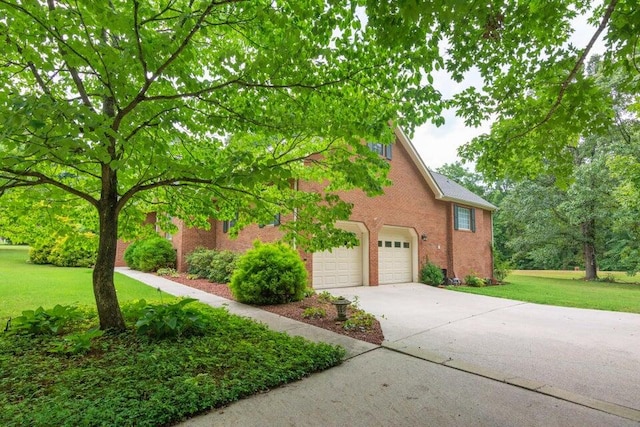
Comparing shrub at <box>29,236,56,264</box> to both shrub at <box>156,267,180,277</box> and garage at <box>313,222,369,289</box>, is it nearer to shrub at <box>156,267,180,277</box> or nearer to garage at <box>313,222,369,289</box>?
shrub at <box>156,267,180,277</box>

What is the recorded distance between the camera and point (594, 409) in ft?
11.5

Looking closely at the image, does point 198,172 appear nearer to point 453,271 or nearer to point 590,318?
point 590,318

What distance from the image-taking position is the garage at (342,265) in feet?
39.8

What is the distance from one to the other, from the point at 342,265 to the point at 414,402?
9.34m

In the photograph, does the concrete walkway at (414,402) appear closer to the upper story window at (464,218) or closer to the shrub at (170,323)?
the shrub at (170,323)

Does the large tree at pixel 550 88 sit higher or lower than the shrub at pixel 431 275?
higher

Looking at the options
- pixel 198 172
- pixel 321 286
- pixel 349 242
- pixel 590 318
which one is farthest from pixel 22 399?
pixel 590 318

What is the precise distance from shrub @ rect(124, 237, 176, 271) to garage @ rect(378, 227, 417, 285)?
388 inches

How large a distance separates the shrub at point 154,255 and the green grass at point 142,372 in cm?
1018

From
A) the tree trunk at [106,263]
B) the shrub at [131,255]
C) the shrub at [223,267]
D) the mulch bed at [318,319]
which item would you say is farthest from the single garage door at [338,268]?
the shrub at [131,255]

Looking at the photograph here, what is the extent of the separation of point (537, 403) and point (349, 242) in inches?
115

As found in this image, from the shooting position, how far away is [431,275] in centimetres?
1536

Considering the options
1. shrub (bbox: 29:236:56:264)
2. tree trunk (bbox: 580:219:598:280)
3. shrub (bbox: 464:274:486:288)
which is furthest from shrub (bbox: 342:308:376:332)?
tree trunk (bbox: 580:219:598:280)

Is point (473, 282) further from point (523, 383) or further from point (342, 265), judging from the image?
point (523, 383)
